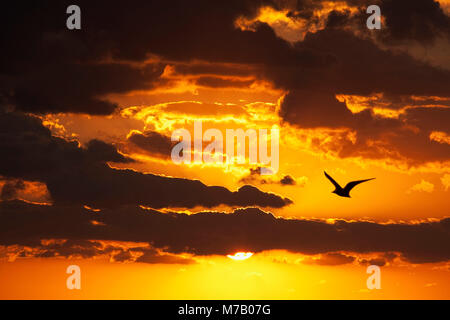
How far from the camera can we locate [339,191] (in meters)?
127
